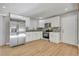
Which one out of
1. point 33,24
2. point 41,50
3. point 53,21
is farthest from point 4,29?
point 53,21

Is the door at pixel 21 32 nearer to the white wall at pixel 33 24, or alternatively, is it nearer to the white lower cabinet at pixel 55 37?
the white wall at pixel 33 24

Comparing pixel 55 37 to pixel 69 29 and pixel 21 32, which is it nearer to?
pixel 69 29

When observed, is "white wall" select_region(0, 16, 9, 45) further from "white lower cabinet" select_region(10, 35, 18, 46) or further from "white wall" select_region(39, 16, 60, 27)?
"white wall" select_region(39, 16, 60, 27)

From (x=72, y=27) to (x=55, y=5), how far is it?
23.2 inches

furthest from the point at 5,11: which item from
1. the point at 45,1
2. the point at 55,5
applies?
the point at 55,5

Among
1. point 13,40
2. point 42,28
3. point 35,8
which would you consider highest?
point 35,8

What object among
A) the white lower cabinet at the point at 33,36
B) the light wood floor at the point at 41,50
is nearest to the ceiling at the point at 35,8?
the white lower cabinet at the point at 33,36

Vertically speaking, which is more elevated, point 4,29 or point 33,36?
point 4,29

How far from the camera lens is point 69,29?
1836 mm

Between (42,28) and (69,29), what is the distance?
58 cm

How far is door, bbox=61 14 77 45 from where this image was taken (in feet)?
5.92

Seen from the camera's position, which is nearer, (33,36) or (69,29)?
(69,29)

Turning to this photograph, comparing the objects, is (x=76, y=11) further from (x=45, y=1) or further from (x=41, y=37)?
(x=41, y=37)

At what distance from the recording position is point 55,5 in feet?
5.89
